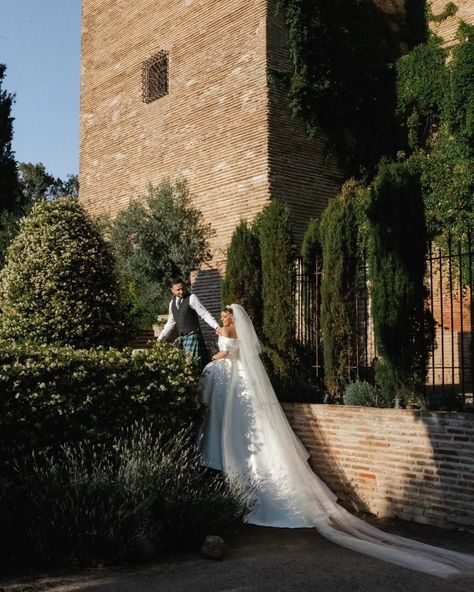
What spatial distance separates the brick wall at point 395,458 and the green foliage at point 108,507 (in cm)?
144

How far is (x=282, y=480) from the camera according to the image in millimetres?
7469

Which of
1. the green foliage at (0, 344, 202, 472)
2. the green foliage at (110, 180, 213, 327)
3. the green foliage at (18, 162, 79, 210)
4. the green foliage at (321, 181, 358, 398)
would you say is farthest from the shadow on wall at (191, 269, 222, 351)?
the green foliage at (18, 162, 79, 210)

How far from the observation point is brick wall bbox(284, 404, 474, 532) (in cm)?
681

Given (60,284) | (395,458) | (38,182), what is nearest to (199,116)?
(60,284)

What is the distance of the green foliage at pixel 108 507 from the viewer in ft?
18.5

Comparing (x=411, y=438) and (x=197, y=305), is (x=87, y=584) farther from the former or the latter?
(x=197, y=305)

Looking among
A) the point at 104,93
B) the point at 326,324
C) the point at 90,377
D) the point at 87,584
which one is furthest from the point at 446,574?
the point at 104,93

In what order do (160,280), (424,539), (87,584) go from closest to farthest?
(87,584)
(424,539)
(160,280)

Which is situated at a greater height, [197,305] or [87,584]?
[197,305]

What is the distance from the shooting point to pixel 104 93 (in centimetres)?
2002

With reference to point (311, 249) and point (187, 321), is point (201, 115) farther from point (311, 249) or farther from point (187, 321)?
point (187, 321)

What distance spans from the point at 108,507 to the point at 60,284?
5.21m

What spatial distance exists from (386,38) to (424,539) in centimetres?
1395

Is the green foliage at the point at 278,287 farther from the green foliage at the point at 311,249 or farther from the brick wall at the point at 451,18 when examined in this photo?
the brick wall at the point at 451,18
